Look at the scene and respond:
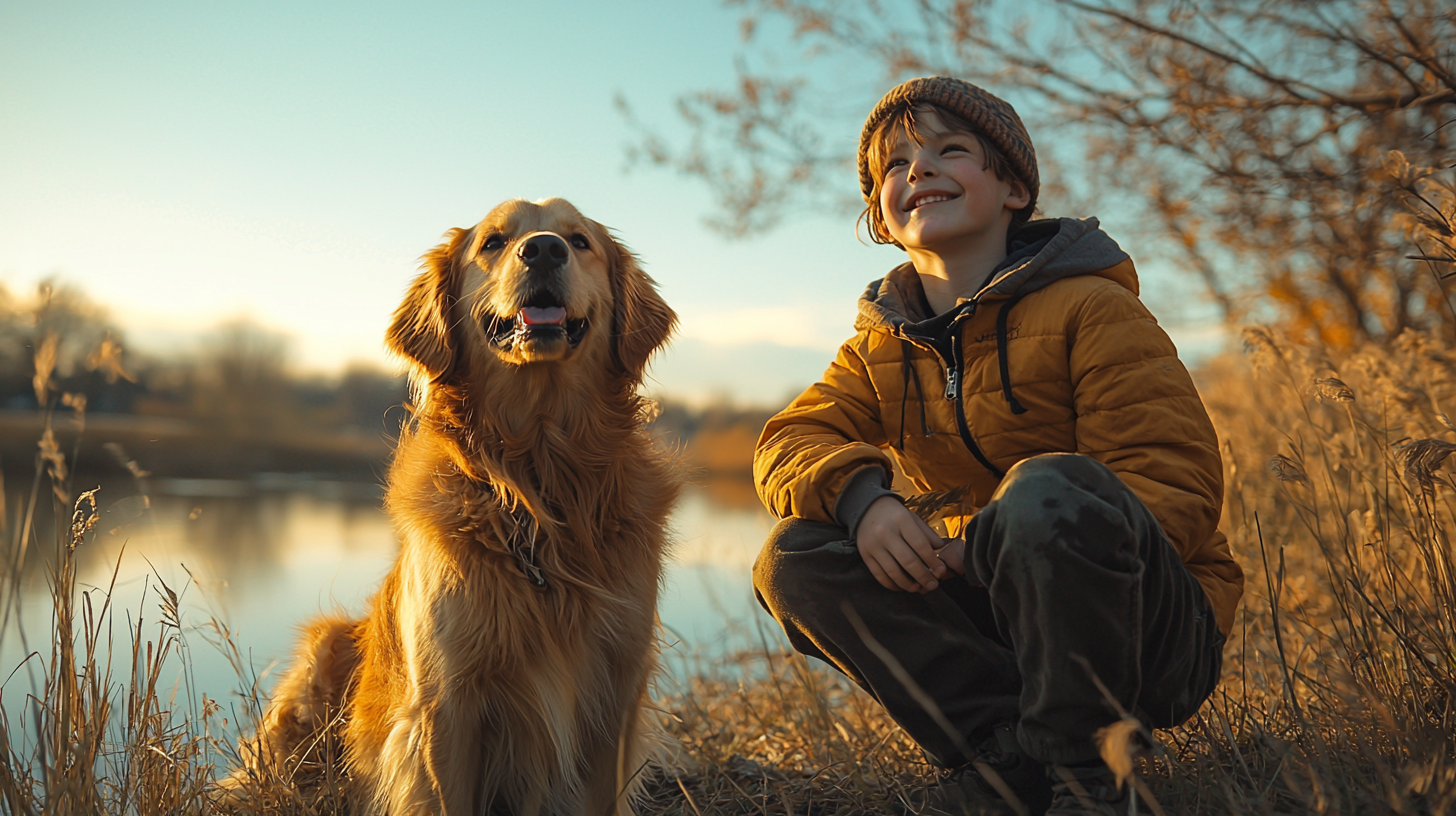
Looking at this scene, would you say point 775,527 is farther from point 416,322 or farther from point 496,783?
point 416,322

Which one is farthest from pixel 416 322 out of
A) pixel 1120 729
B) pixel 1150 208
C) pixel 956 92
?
pixel 1150 208

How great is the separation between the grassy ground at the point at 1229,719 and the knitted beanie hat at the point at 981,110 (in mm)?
907

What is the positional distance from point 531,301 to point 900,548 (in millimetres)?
1264

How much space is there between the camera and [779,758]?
2723 mm

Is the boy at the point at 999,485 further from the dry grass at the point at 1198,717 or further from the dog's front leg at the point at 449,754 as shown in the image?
the dog's front leg at the point at 449,754

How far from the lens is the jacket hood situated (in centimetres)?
201

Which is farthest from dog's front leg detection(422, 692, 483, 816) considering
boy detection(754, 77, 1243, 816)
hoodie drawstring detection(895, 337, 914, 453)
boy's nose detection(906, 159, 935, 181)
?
boy's nose detection(906, 159, 935, 181)

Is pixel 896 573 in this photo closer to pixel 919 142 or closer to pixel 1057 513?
pixel 1057 513

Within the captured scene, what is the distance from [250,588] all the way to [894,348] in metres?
5.35

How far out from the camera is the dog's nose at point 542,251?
→ 7.62 ft

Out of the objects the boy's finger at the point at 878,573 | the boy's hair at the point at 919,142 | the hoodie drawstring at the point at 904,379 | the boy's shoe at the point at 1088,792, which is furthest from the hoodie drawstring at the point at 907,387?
the boy's shoe at the point at 1088,792

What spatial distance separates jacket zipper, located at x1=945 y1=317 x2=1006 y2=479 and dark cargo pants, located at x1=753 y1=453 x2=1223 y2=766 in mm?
368

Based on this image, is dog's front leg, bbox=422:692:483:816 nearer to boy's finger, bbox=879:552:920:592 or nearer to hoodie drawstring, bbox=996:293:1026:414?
boy's finger, bbox=879:552:920:592

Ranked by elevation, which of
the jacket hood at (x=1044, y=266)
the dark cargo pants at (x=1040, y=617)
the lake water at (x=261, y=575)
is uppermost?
the jacket hood at (x=1044, y=266)
